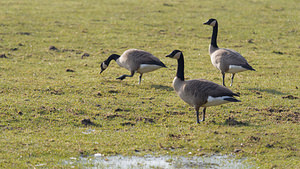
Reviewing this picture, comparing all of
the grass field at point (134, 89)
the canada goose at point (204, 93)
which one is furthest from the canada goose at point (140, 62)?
the canada goose at point (204, 93)

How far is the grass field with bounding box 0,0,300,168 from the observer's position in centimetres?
1077

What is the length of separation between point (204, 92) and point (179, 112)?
206cm

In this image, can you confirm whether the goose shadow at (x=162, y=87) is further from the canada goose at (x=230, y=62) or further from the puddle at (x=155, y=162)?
the puddle at (x=155, y=162)

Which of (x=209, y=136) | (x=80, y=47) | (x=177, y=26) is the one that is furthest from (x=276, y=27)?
(x=209, y=136)

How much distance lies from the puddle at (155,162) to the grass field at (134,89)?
0.87 feet

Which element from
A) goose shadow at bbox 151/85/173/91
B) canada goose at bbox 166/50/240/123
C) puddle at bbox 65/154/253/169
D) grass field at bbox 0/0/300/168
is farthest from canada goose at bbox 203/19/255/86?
puddle at bbox 65/154/253/169

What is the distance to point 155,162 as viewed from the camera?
9.88 metres

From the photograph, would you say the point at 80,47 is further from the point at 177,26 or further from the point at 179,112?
the point at 179,112

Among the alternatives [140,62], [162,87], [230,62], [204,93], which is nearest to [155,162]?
[204,93]

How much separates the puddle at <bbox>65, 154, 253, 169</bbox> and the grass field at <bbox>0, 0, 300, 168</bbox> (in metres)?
0.27

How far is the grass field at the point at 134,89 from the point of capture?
10766mm

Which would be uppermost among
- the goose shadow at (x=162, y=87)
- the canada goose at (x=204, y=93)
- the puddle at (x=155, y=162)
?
the canada goose at (x=204, y=93)

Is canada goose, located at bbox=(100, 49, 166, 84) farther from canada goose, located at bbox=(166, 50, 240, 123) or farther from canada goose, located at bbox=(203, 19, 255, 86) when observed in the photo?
canada goose, located at bbox=(166, 50, 240, 123)

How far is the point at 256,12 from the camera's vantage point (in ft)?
115
